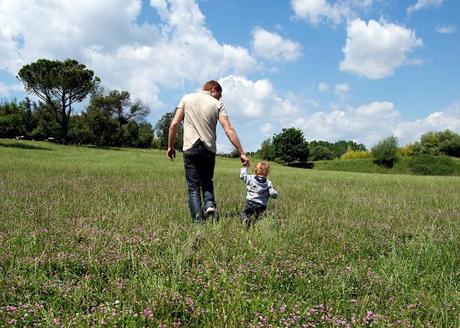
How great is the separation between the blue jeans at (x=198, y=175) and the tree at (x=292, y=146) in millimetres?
85007

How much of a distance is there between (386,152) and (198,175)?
77592 millimetres

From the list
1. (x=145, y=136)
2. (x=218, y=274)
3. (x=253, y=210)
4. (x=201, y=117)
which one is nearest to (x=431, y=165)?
(x=145, y=136)

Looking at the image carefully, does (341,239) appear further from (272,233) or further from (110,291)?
(110,291)

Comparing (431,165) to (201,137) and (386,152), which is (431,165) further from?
(201,137)

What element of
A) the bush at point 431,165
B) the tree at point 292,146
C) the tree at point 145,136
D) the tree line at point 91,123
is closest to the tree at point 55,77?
the tree line at point 91,123

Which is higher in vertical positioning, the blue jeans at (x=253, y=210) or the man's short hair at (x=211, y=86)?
the man's short hair at (x=211, y=86)

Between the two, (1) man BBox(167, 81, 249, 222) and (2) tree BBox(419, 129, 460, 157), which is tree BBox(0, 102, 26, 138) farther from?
(2) tree BBox(419, 129, 460, 157)

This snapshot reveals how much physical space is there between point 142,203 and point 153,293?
5517 mm

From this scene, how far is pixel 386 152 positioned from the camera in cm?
7831

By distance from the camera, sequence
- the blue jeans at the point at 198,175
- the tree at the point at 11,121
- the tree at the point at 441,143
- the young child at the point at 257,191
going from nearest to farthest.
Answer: the blue jeans at the point at 198,175, the young child at the point at 257,191, the tree at the point at 11,121, the tree at the point at 441,143

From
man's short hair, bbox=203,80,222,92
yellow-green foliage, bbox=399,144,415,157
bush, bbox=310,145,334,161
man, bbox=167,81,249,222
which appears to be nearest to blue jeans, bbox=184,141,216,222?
man, bbox=167,81,249,222

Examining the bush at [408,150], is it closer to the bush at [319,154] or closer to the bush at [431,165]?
the bush at [431,165]

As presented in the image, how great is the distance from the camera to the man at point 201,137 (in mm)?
7145

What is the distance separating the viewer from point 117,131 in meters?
72.8
